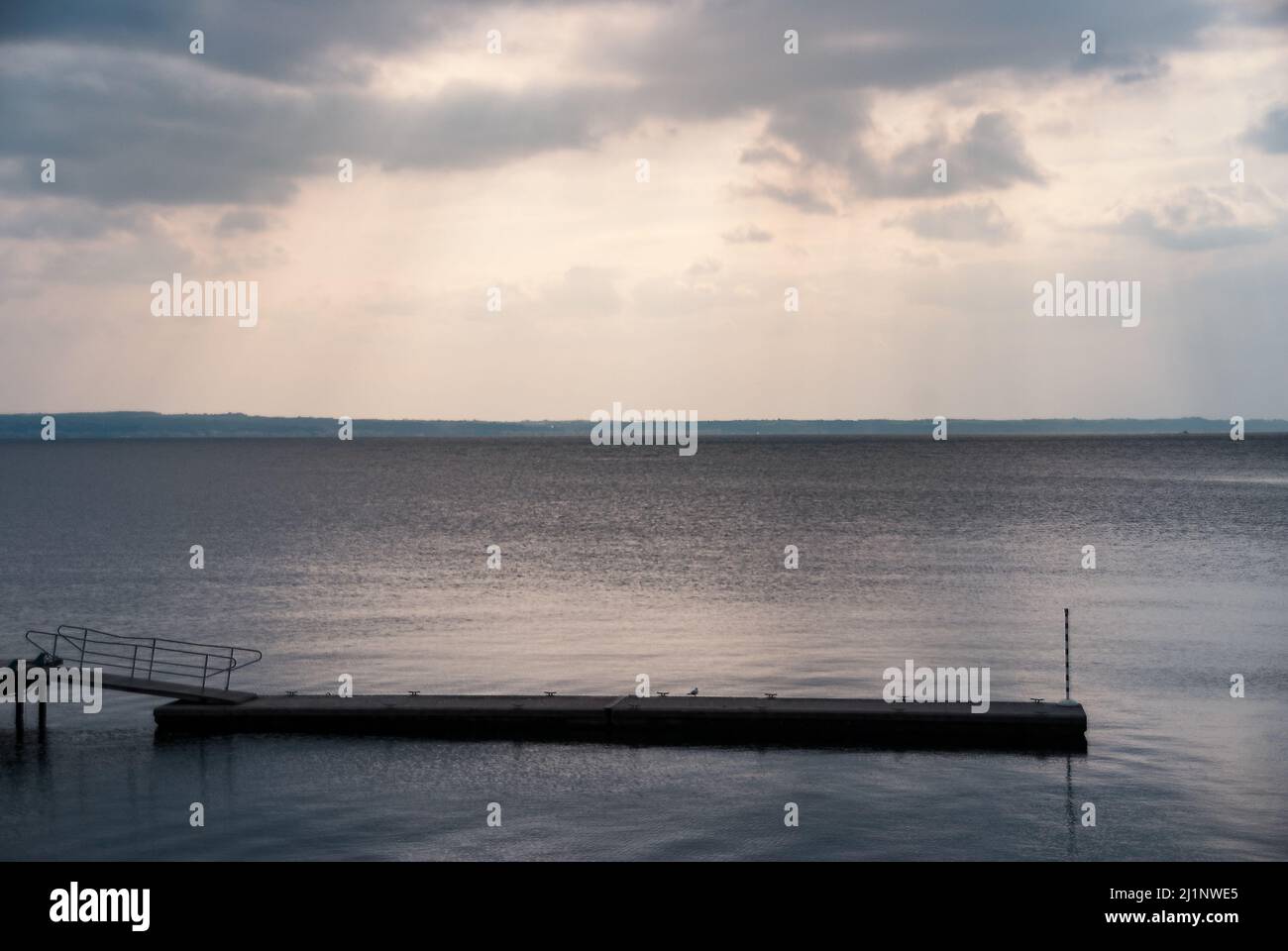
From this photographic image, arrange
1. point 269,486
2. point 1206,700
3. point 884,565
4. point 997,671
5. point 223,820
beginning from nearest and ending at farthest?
1. point 223,820
2. point 1206,700
3. point 997,671
4. point 884,565
5. point 269,486

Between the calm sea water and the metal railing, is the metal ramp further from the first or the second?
the calm sea water

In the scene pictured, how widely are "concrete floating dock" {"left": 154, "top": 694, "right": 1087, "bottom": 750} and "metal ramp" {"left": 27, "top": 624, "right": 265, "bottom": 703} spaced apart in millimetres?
399

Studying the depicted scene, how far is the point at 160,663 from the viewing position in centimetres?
3306

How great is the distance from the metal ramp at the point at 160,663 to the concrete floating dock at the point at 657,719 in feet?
1.31

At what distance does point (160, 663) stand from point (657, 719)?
15.3 m

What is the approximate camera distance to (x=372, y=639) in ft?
121

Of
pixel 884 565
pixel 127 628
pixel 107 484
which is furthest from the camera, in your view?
pixel 107 484

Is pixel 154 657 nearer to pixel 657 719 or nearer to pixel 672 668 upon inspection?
pixel 672 668

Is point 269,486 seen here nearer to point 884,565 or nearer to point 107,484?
point 107,484

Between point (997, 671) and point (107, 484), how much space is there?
487 ft

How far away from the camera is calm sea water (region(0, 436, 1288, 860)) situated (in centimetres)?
1914

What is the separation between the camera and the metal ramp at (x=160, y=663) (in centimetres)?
2591

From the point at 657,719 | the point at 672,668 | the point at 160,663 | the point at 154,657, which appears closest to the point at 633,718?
the point at 657,719
